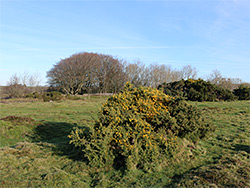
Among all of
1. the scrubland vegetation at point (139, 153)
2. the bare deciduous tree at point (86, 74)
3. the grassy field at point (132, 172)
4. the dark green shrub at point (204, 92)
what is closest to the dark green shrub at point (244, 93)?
the dark green shrub at point (204, 92)

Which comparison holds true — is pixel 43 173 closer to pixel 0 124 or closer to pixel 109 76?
pixel 0 124

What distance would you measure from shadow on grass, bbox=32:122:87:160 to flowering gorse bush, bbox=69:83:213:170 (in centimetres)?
64

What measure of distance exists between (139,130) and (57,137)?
16.6 feet

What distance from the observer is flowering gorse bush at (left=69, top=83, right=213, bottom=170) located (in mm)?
5094

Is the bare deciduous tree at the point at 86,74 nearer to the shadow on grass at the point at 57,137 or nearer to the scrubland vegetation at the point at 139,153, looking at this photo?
the shadow on grass at the point at 57,137

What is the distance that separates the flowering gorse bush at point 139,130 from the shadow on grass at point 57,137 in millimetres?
636

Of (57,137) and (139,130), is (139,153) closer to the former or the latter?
(139,130)

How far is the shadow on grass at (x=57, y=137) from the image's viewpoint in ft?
19.9

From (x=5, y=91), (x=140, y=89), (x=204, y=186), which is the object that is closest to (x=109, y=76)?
(x=5, y=91)

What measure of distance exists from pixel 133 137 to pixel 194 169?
64.2 inches

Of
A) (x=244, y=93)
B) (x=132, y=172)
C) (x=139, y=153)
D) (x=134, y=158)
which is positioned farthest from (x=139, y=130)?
(x=244, y=93)

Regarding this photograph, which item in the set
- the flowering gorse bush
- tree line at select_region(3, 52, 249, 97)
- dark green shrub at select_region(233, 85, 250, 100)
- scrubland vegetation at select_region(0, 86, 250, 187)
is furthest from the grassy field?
tree line at select_region(3, 52, 249, 97)

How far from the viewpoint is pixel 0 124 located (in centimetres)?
973

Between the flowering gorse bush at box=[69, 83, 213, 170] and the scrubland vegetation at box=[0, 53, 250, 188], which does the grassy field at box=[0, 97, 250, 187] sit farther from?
the flowering gorse bush at box=[69, 83, 213, 170]
